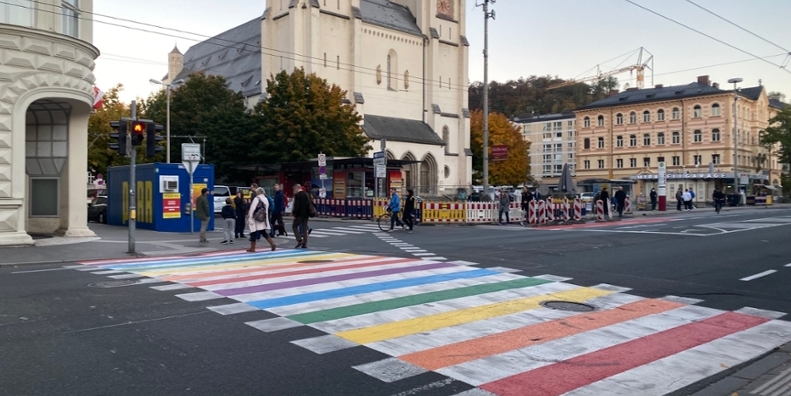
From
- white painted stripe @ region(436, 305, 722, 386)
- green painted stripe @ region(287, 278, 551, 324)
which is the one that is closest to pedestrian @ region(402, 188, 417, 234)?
green painted stripe @ region(287, 278, 551, 324)

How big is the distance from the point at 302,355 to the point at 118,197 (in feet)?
77.8

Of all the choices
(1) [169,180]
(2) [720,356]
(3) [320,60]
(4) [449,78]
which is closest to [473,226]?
(1) [169,180]

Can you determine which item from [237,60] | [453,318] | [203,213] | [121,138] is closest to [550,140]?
[237,60]

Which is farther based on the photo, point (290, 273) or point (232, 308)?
point (290, 273)

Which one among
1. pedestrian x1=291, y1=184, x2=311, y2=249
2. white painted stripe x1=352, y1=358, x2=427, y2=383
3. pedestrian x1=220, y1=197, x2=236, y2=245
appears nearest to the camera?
white painted stripe x1=352, y1=358, x2=427, y2=383

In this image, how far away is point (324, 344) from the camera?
6559 millimetres

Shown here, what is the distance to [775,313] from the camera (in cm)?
Answer: 863

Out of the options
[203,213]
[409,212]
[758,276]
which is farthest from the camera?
[409,212]

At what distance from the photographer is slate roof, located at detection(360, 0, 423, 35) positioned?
210 feet

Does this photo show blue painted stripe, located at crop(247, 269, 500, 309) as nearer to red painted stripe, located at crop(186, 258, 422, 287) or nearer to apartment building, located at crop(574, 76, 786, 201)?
red painted stripe, located at crop(186, 258, 422, 287)

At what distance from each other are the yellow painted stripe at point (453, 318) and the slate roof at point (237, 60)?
58.4 meters

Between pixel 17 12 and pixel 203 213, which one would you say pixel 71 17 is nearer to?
pixel 17 12

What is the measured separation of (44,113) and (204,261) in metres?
9.60

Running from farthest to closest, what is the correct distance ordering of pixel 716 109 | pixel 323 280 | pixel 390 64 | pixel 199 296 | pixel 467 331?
pixel 716 109
pixel 390 64
pixel 323 280
pixel 199 296
pixel 467 331
